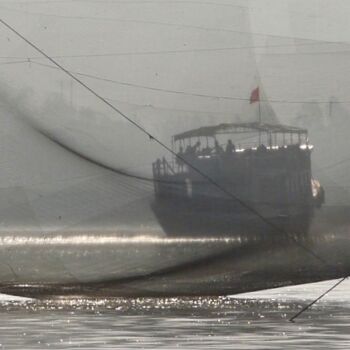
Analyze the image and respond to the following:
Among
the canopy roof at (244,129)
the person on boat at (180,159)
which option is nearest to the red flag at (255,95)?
the canopy roof at (244,129)

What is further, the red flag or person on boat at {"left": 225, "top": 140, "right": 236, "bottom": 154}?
person on boat at {"left": 225, "top": 140, "right": 236, "bottom": 154}

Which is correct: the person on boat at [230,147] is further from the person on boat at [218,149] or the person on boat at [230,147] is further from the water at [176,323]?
the water at [176,323]

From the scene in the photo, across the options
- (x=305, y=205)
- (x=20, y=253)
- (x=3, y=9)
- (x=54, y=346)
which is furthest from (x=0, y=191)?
(x=54, y=346)

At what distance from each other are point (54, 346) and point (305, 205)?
5214mm

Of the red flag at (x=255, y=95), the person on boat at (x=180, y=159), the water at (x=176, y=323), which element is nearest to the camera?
the water at (x=176, y=323)

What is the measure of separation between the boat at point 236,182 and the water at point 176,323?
43.9 inches

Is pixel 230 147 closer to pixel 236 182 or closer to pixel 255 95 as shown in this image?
pixel 236 182

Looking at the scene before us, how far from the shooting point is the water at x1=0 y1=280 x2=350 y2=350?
15508mm

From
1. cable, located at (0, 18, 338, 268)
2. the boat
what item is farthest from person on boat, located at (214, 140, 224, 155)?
cable, located at (0, 18, 338, 268)

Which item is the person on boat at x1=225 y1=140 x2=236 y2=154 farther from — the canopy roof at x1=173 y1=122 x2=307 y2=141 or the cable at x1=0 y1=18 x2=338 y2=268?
the cable at x1=0 y1=18 x2=338 y2=268

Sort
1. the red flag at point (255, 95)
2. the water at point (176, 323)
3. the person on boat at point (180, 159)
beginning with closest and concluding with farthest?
the water at point (176, 323) → the red flag at point (255, 95) → the person on boat at point (180, 159)

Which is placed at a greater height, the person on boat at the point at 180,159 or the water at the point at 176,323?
the person on boat at the point at 180,159

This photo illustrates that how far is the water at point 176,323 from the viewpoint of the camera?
15.5 meters

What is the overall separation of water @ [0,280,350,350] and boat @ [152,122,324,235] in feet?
3.66
